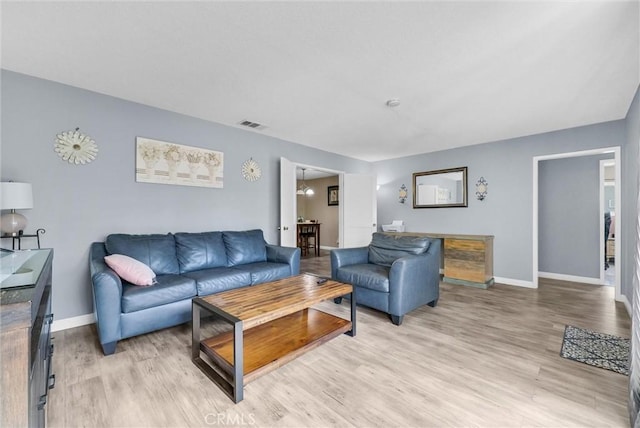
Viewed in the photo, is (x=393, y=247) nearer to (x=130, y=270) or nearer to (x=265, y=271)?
(x=265, y=271)

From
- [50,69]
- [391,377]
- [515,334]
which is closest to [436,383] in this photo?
[391,377]

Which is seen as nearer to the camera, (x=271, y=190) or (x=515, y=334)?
(x=515, y=334)

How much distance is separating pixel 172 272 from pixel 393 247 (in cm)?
252

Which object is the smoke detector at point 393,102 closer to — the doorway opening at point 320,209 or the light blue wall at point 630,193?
the light blue wall at point 630,193

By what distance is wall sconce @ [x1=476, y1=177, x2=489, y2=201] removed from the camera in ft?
15.6

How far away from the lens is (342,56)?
2.22 meters

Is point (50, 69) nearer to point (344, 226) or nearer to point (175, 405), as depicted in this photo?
point (175, 405)

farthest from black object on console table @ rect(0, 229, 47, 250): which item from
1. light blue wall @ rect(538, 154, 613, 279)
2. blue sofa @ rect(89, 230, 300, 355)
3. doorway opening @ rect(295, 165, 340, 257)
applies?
light blue wall @ rect(538, 154, 613, 279)

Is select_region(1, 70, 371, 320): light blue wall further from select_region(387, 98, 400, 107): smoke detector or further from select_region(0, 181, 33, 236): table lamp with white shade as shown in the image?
select_region(387, 98, 400, 107): smoke detector

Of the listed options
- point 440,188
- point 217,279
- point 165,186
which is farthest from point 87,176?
point 440,188

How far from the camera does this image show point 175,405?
5.28 feet

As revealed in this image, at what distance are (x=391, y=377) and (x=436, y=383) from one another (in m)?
0.29

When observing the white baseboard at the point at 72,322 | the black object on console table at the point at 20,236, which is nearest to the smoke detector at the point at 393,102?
the black object on console table at the point at 20,236

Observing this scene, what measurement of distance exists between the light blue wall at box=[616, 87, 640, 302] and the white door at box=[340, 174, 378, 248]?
138 inches
